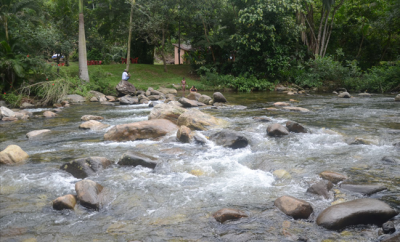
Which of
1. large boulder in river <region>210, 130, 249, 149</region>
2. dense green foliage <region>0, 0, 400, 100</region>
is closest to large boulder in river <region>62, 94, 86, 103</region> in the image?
dense green foliage <region>0, 0, 400, 100</region>

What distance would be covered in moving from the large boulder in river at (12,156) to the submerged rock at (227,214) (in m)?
4.17

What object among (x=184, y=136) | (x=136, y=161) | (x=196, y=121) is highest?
(x=196, y=121)

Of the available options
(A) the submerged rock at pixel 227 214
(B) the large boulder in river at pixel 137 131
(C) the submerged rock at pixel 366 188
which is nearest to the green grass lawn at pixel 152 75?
(B) the large boulder in river at pixel 137 131

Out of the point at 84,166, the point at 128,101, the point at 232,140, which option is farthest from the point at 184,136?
the point at 128,101

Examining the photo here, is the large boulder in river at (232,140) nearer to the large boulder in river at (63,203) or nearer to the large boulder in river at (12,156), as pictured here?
the large boulder in river at (63,203)

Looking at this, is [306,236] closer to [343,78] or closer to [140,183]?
[140,183]

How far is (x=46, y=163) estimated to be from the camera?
6.05 metres

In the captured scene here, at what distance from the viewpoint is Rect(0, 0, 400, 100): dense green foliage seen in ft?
56.5

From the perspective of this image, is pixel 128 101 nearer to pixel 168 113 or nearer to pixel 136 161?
pixel 168 113

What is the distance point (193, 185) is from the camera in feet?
16.0

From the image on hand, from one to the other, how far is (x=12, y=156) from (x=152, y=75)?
20.8m

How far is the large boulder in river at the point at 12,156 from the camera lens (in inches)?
234

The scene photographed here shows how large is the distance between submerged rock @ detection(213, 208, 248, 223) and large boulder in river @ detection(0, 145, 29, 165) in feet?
13.7

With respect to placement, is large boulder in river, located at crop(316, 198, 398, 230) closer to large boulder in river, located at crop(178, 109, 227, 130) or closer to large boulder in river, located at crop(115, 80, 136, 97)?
large boulder in river, located at crop(178, 109, 227, 130)
